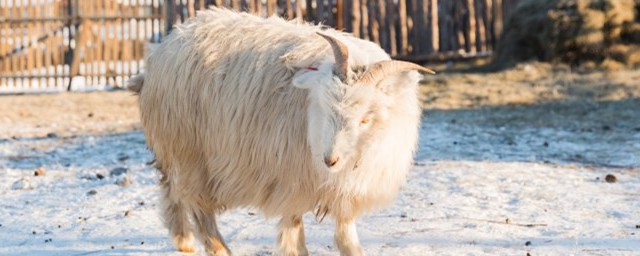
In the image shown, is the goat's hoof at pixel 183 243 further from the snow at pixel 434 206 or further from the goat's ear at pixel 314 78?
the goat's ear at pixel 314 78

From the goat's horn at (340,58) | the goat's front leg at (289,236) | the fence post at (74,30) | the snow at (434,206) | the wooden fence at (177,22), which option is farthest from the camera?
the fence post at (74,30)

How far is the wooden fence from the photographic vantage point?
636 inches

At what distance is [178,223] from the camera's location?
19.2ft

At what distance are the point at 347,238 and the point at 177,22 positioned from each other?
446 inches

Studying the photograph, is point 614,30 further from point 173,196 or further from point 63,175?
point 173,196

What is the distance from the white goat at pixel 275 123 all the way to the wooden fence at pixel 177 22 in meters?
10.2

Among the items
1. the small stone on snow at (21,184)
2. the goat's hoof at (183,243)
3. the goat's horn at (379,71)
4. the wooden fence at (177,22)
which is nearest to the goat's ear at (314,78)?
the goat's horn at (379,71)

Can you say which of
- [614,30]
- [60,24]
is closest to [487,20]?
[614,30]

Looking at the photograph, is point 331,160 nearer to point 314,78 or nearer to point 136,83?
point 314,78

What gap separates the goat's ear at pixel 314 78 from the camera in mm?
4828

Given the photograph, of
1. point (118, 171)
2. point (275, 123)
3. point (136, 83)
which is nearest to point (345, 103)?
point (275, 123)

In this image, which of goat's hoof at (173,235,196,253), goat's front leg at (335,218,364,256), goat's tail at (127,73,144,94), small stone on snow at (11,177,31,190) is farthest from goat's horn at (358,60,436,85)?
small stone on snow at (11,177,31,190)

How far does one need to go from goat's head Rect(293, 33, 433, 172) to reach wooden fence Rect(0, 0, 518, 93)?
11220 millimetres

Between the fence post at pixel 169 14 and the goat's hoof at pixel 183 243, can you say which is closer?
the goat's hoof at pixel 183 243
